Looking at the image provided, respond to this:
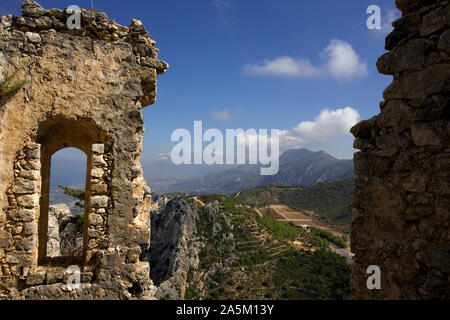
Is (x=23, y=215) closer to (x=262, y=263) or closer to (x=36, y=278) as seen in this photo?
(x=36, y=278)

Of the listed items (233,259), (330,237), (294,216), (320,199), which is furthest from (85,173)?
(320,199)

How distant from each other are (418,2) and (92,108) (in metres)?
4.61

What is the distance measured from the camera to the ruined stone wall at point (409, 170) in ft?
8.60

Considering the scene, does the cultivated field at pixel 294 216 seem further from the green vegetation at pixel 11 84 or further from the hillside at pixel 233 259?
the green vegetation at pixel 11 84

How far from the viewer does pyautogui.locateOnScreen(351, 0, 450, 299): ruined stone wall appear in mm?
2621

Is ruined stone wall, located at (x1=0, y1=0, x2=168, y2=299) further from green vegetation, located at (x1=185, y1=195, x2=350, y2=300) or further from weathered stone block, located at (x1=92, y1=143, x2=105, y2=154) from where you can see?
green vegetation, located at (x1=185, y1=195, x2=350, y2=300)

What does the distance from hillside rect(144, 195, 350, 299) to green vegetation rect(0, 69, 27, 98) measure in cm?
1699

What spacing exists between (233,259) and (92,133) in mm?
22714

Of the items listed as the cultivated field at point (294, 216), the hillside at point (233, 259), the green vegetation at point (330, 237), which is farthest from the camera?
the cultivated field at point (294, 216)

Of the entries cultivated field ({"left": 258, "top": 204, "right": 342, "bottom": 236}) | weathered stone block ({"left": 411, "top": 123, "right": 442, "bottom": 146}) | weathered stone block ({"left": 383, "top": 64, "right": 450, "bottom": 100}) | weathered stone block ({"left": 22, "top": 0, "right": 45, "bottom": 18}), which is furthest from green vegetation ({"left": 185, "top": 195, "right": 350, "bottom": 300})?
weathered stone block ({"left": 383, "top": 64, "right": 450, "bottom": 100})

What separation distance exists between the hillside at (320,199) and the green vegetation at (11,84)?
42679 millimetres

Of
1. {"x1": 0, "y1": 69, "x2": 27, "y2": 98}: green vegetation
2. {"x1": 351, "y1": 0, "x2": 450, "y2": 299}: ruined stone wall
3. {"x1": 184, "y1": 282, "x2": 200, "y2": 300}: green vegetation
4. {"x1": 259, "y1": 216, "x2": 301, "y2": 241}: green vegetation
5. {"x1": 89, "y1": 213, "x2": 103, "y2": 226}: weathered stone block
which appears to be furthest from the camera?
{"x1": 259, "y1": 216, "x2": 301, "y2": 241}: green vegetation

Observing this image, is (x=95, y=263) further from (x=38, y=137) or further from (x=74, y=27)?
(x=74, y=27)

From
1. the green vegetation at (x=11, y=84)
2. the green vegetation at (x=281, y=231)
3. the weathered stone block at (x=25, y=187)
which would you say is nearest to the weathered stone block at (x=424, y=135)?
the weathered stone block at (x=25, y=187)
